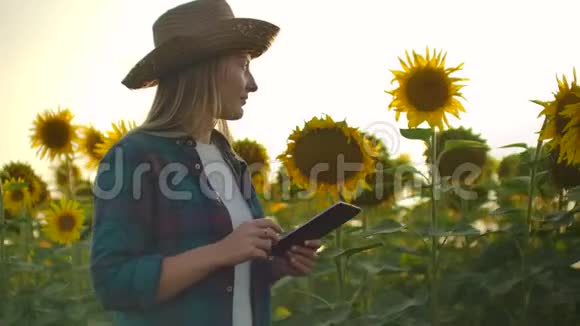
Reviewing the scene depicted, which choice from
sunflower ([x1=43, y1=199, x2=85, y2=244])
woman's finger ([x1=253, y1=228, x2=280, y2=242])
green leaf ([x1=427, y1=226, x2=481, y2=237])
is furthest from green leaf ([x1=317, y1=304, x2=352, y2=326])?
sunflower ([x1=43, y1=199, x2=85, y2=244])

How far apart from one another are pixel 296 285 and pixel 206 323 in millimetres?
2513

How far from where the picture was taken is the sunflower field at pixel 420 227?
3.17 m

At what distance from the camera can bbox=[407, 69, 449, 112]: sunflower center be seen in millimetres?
3430

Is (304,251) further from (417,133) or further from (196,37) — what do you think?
(417,133)

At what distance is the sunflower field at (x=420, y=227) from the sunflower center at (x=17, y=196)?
32 centimetres

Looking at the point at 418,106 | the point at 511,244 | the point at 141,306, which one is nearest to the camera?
the point at 141,306

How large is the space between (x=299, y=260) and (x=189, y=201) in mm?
391

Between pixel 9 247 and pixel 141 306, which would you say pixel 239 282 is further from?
pixel 9 247

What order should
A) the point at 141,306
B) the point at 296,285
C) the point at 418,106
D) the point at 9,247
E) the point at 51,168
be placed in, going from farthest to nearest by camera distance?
the point at 51,168 → the point at 9,247 → the point at 296,285 → the point at 418,106 → the point at 141,306

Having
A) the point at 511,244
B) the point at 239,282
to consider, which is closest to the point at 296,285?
the point at 511,244

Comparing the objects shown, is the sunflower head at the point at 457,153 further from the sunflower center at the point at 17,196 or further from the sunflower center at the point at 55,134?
the sunflower center at the point at 17,196

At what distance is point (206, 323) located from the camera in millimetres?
2223

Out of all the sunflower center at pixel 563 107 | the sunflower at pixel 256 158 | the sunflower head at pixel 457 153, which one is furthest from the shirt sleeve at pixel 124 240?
the sunflower at pixel 256 158

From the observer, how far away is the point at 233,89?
2359 millimetres
